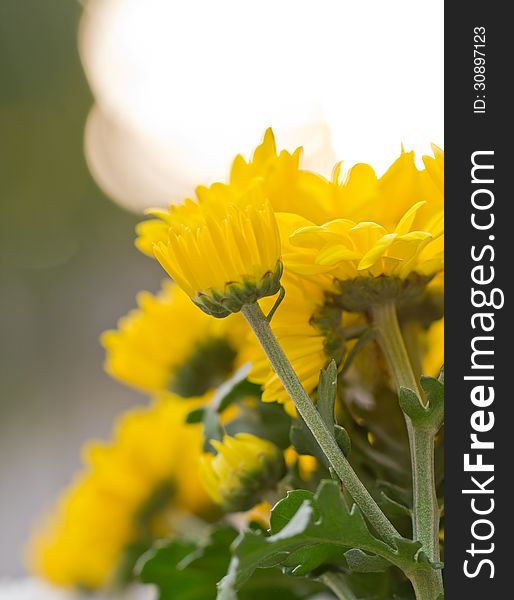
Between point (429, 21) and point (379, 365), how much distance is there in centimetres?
15

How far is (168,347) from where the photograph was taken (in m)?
0.38

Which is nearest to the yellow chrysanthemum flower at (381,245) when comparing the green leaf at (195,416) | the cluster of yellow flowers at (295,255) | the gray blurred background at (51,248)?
the cluster of yellow flowers at (295,255)

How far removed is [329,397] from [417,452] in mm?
30

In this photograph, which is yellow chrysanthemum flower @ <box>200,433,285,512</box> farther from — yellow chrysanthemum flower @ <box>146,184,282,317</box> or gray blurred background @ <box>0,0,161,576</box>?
gray blurred background @ <box>0,0,161,576</box>

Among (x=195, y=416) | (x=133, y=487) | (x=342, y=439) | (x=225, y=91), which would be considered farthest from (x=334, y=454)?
(x=225, y=91)

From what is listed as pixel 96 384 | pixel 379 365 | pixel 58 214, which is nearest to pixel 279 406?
pixel 379 365

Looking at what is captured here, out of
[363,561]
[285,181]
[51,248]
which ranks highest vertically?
[51,248]

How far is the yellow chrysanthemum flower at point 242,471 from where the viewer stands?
0.92 feet

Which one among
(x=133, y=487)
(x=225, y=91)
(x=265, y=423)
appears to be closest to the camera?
(x=265, y=423)

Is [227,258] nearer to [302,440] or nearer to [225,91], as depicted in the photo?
[302,440]

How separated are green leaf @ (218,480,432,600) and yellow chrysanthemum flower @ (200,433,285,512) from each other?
56mm

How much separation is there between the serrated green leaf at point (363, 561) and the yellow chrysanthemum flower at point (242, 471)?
6 centimetres

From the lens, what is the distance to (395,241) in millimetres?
226

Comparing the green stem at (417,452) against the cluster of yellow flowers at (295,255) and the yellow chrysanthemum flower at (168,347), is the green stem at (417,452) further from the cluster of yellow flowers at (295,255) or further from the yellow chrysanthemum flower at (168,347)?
the yellow chrysanthemum flower at (168,347)
